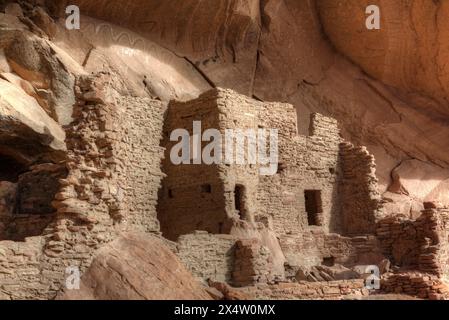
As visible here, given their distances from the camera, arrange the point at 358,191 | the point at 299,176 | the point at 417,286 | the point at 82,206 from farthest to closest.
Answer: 1. the point at 358,191
2. the point at 299,176
3. the point at 417,286
4. the point at 82,206

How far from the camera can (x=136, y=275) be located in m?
8.36

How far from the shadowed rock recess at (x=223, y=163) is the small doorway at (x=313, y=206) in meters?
0.05

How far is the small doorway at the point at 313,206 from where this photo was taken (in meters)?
15.4

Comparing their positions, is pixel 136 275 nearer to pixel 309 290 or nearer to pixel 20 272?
pixel 20 272

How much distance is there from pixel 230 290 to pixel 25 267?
314 centimetres

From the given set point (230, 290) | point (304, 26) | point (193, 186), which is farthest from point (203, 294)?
point (304, 26)

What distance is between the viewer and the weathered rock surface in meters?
8.02

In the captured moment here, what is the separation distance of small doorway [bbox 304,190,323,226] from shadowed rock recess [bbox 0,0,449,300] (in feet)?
0.17

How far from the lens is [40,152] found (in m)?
14.2

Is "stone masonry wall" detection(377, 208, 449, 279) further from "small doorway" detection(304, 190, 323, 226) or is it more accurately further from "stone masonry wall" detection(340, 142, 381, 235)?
"small doorway" detection(304, 190, 323, 226)

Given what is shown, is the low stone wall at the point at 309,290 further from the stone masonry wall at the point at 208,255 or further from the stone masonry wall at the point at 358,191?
the stone masonry wall at the point at 358,191

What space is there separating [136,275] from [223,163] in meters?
5.30

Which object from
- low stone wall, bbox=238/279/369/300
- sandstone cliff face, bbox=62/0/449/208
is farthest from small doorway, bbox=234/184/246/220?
sandstone cliff face, bbox=62/0/449/208

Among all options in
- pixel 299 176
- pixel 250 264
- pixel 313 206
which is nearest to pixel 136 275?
pixel 250 264
